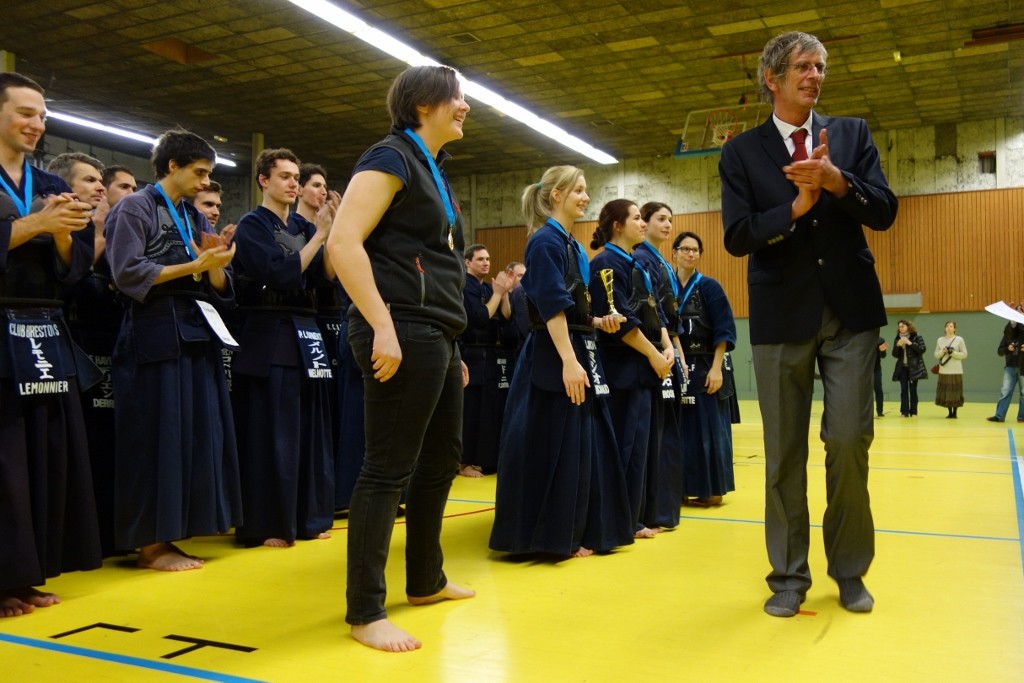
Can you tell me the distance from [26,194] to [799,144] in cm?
284

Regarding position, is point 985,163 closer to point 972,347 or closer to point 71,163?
point 972,347

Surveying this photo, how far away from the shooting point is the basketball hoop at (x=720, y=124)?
15.9 m

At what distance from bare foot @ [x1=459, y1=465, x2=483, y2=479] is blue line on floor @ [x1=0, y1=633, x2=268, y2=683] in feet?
15.2

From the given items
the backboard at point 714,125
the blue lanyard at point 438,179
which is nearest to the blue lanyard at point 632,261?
the blue lanyard at point 438,179

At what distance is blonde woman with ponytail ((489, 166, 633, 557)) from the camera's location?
149 inches

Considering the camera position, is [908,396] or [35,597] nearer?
[35,597]

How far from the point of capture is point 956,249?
18.3 metres

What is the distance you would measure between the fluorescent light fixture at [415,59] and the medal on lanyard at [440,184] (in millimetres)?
5664

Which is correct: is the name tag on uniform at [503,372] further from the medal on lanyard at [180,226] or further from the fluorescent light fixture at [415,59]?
the medal on lanyard at [180,226]

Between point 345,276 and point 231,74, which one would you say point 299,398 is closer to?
point 345,276

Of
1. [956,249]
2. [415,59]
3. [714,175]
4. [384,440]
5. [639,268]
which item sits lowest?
[384,440]

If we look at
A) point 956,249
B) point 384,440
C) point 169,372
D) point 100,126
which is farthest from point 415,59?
point 956,249

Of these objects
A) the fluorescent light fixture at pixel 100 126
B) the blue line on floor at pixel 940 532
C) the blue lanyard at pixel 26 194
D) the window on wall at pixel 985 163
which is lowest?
the blue line on floor at pixel 940 532

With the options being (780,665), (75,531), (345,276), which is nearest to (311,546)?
(75,531)
